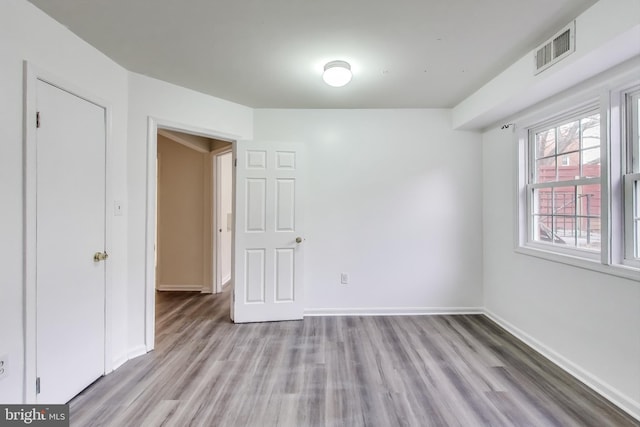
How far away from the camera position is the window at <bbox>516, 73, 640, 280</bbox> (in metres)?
1.75

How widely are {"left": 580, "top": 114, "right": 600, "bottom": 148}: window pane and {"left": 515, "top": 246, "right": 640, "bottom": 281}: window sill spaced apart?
853mm

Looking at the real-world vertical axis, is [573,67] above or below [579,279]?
above

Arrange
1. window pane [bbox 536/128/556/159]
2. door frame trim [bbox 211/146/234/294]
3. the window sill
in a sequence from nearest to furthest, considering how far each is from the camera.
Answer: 1. the window sill
2. window pane [bbox 536/128/556/159]
3. door frame trim [bbox 211/146/234/294]

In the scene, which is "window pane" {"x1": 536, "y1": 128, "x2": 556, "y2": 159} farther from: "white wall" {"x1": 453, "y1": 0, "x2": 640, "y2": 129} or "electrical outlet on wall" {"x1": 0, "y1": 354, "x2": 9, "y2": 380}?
"electrical outlet on wall" {"x1": 0, "y1": 354, "x2": 9, "y2": 380}

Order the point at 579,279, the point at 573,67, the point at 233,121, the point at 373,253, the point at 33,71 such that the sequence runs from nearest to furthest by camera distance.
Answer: the point at 33,71 → the point at 573,67 → the point at 579,279 → the point at 233,121 → the point at 373,253

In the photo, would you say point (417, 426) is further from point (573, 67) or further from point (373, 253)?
point (573, 67)

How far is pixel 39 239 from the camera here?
1.55m

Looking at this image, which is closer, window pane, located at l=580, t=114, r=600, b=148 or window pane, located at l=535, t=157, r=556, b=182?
window pane, located at l=580, t=114, r=600, b=148

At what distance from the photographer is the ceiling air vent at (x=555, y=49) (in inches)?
64.8

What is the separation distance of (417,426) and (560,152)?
244 cm

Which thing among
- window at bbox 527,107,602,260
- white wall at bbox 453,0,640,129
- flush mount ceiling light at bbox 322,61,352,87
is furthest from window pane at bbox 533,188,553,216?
flush mount ceiling light at bbox 322,61,352,87

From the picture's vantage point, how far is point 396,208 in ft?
10.5

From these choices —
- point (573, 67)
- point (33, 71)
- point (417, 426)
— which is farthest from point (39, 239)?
point (573, 67)

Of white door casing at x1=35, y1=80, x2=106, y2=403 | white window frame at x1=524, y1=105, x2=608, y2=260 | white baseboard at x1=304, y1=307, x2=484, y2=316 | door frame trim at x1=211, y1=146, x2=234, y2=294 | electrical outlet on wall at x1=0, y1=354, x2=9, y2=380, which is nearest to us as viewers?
electrical outlet on wall at x1=0, y1=354, x2=9, y2=380
